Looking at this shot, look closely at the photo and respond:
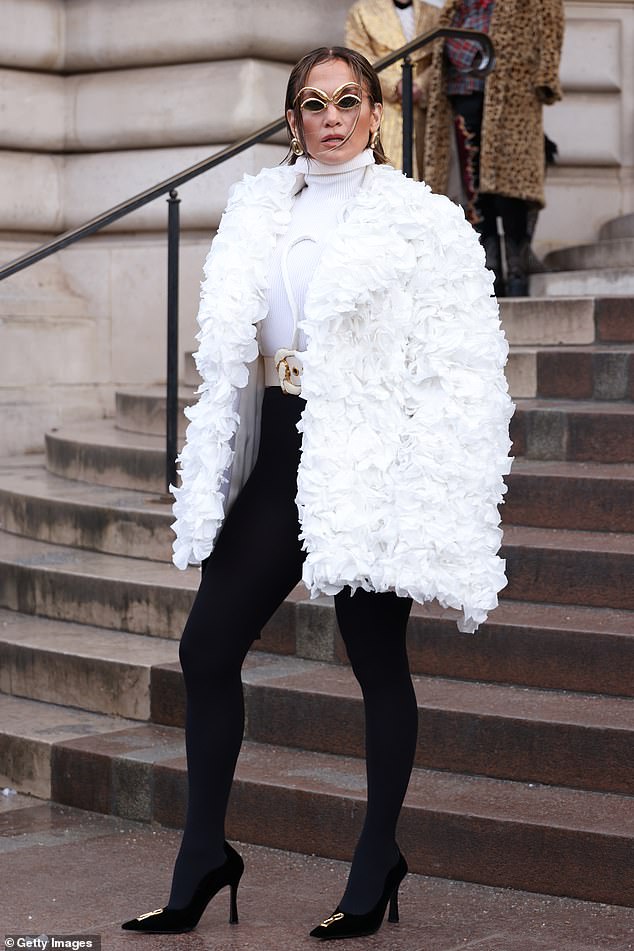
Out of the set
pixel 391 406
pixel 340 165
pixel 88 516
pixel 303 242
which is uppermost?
pixel 340 165

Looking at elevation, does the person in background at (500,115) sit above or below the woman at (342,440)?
above

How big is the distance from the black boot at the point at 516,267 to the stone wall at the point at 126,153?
1.22 metres

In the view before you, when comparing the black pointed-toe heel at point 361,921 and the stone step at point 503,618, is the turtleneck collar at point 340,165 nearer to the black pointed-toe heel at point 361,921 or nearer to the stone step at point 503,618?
the black pointed-toe heel at point 361,921

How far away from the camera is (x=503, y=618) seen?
5043mm

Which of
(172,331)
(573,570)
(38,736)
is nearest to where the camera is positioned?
(573,570)

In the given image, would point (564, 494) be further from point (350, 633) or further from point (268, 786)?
point (350, 633)

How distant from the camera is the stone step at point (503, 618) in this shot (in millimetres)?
4828

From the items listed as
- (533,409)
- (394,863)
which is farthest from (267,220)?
(533,409)

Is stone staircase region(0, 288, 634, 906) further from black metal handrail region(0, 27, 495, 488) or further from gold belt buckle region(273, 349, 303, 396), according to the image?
gold belt buckle region(273, 349, 303, 396)

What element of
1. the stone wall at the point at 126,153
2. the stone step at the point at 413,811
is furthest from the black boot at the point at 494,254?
the stone step at the point at 413,811

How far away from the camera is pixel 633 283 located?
770cm

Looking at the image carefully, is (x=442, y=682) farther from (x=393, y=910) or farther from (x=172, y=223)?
(x=172, y=223)

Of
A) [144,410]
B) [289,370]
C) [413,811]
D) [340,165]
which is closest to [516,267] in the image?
[144,410]

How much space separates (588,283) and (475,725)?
12.2ft
